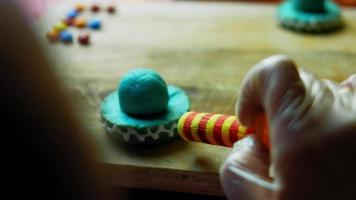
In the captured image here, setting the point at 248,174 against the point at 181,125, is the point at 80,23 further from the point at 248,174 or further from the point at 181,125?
the point at 248,174

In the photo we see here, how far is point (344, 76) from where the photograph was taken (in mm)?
817

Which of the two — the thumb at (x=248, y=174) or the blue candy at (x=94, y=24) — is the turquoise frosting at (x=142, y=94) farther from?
the blue candy at (x=94, y=24)

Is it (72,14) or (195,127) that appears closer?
(195,127)

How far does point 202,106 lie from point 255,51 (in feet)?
0.62

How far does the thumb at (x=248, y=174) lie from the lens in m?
0.52

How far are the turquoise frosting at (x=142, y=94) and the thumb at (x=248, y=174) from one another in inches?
5.6

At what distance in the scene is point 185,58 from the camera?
0.89 m

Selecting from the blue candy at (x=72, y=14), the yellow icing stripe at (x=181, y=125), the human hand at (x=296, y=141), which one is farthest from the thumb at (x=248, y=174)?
the blue candy at (x=72, y=14)

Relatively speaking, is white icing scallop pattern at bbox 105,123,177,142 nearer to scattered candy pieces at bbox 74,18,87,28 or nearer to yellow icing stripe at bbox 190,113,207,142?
yellow icing stripe at bbox 190,113,207,142

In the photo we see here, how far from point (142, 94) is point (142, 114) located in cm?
3

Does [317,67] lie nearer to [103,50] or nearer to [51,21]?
[103,50]

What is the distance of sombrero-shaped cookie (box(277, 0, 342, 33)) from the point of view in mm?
964

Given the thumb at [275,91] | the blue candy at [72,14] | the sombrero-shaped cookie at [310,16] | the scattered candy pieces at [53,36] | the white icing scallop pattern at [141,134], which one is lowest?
the white icing scallop pattern at [141,134]


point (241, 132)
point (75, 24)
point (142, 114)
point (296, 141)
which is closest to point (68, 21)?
point (75, 24)
